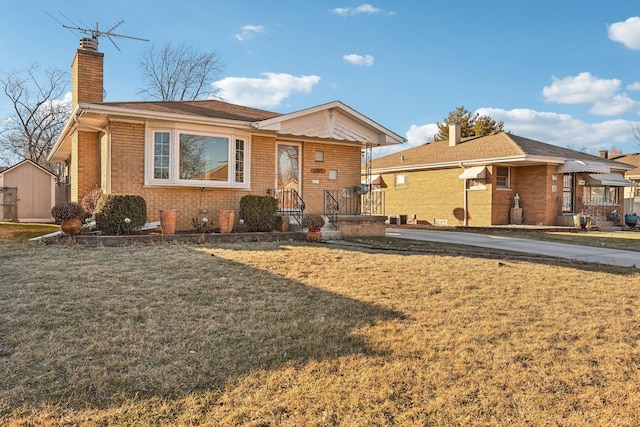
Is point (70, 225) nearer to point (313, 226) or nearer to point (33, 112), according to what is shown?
point (313, 226)

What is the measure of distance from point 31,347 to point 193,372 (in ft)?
5.02

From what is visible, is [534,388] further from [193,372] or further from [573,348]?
[193,372]

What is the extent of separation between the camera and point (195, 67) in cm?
3403

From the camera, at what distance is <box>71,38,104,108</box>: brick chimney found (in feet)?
42.9

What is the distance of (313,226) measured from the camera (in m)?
10.5

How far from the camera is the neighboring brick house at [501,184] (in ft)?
65.4

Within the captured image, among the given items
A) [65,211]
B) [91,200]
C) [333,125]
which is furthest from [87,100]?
[333,125]

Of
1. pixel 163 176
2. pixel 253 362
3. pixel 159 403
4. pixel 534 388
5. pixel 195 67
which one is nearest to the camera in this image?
pixel 159 403

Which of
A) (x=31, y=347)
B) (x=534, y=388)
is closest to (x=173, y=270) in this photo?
(x=31, y=347)

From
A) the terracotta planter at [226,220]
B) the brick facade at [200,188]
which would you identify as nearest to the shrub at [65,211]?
the brick facade at [200,188]

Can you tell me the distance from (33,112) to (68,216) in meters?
30.1

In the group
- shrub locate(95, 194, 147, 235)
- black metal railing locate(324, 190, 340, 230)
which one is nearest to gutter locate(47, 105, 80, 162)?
shrub locate(95, 194, 147, 235)

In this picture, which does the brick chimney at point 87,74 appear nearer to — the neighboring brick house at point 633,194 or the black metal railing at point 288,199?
the black metal railing at point 288,199

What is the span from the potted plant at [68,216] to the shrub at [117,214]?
451mm
